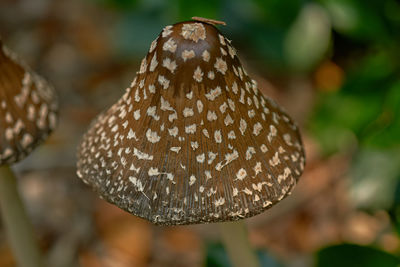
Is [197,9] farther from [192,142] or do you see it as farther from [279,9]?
[192,142]

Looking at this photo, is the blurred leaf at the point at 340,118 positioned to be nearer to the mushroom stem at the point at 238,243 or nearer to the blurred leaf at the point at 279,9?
the blurred leaf at the point at 279,9

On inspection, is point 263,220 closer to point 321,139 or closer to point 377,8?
point 321,139

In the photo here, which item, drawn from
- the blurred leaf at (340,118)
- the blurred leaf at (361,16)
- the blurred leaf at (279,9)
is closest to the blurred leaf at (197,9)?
the blurred leaf at (279,9)

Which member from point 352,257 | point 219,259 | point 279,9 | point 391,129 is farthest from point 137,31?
point 352,257

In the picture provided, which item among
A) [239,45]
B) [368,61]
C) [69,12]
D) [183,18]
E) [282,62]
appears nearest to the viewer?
[183,18]

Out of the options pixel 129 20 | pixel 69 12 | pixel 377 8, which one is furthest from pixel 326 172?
pixel 69 12

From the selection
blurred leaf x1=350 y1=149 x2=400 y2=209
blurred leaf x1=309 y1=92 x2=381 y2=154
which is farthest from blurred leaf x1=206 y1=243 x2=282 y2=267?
blurred leaf x1=309 y1=92 x2=381 y2=154

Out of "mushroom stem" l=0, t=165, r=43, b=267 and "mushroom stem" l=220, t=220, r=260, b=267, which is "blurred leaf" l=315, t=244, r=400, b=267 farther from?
"mushroom stem" l=0, t=165, r=43, b=267
